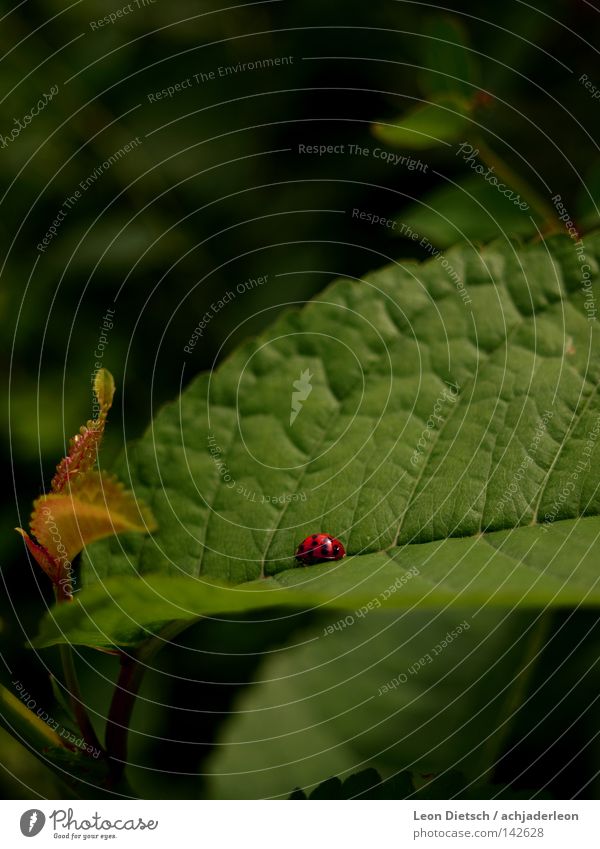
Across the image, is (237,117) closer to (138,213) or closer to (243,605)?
(138,213)

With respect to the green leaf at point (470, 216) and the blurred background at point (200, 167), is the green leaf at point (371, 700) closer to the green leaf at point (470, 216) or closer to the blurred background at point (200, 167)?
the blurred background at point (200, 167)

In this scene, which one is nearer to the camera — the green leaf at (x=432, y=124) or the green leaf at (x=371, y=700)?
the green leaf at (x=432, y=124)

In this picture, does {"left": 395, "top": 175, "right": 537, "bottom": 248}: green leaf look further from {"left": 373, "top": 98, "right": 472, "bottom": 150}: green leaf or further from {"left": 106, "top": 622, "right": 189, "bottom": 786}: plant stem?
{"left": 106, "top": 622, "right": 189, "bottom": 786}: plant stem

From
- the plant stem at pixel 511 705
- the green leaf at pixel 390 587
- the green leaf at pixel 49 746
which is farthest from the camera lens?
the plant stem at pixel 511 705

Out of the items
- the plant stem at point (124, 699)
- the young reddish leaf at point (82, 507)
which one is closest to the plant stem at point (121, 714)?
the plant stem at point (124, 699)

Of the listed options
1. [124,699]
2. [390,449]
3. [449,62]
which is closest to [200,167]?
[449,62]
